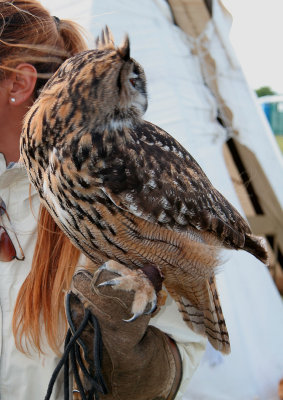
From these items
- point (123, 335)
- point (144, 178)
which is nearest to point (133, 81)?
point (144, 178)

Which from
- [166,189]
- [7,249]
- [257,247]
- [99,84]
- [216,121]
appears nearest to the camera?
[99,84]

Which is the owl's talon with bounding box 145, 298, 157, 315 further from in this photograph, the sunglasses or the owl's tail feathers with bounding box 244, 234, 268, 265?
the sunglasses

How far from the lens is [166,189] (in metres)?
0.93

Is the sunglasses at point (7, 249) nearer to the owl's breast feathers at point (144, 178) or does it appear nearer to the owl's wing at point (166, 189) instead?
the owl's breast feathers at point (144, 178)

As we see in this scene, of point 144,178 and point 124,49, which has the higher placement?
point 124,49

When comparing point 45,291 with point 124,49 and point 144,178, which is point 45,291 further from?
point 124,49

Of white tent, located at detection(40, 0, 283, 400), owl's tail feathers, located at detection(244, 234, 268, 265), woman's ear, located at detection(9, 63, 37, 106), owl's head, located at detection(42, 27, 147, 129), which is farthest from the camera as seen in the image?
white tent, located at detection(40, 0, 283, 400)

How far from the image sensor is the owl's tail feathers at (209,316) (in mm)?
1126

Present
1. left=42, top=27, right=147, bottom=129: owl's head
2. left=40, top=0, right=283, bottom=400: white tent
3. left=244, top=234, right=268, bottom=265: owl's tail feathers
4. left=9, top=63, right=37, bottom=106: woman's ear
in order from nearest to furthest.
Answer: left=42, top=27, right=147, bottom=129: owl's head
left=244, top=234, right=268, bottom=265: owl's tail feathers
left=9, top=63, right=37, bottom=106: woman's ear
left=40, top=0, right=283, bottom=400: white tent

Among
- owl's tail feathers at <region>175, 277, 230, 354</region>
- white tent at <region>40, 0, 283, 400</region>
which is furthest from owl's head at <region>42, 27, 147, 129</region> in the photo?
white tent at <region>40, 0, 283, 400</region>

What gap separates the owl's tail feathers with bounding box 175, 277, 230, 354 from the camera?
1.13 meters

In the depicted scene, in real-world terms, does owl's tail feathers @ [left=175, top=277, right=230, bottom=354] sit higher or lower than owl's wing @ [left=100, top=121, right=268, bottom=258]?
lower

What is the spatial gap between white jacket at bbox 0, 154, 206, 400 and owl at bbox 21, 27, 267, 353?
18 centimetres

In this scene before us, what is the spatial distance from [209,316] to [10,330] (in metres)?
0.49
